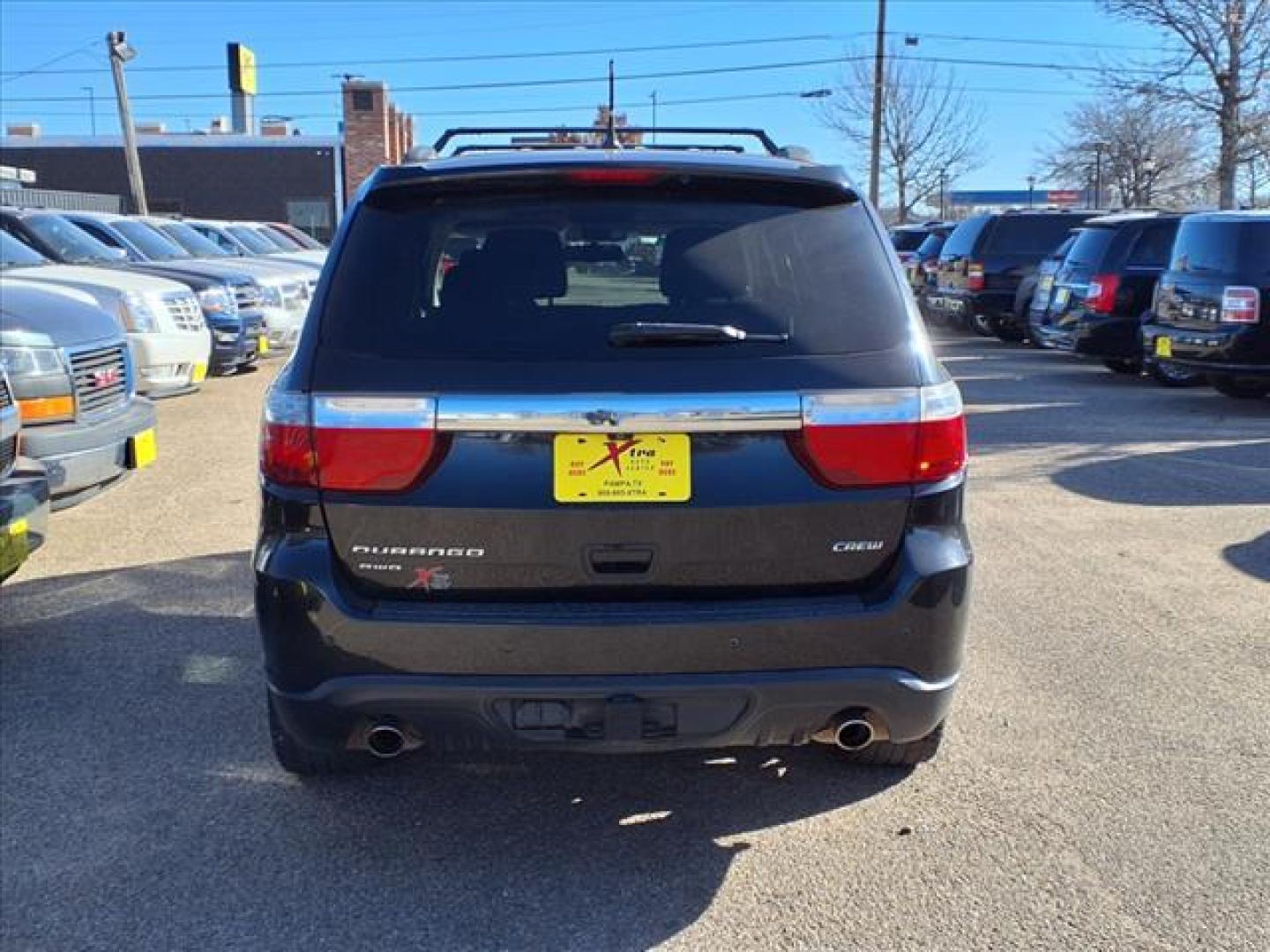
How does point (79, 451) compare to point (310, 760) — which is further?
point (79, 451)

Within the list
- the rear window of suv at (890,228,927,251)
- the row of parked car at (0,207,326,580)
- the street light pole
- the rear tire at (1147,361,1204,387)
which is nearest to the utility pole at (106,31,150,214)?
the row of parked car at (0,207,326,580)

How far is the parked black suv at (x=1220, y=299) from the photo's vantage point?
10.0 meters

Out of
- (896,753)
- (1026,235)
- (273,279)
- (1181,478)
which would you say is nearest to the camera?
(896,753)

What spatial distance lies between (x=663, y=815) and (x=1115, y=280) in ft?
36.4

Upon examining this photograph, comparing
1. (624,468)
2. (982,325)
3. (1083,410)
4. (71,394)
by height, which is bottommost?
(1083,410)

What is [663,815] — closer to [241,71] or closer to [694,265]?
[694,265]

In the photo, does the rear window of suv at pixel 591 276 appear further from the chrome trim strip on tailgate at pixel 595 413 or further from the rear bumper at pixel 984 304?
the rear bumper at pixel 984 304

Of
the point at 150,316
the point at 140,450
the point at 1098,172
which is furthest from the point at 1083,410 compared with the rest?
the point at 1098,172

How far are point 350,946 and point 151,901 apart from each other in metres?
0.59

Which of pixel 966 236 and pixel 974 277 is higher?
pixel 966 236

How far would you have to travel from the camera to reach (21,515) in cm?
451

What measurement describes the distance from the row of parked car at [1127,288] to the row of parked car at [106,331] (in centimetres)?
744

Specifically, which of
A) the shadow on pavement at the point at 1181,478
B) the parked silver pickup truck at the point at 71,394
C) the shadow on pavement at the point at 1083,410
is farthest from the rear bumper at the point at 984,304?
the parked silver pickup truck at the point at 71,394

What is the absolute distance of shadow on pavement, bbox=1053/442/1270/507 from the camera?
24.4 ft
